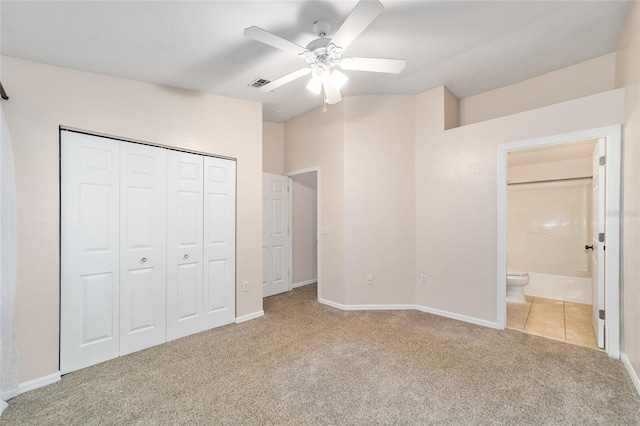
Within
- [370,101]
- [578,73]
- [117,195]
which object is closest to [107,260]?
[117,195]

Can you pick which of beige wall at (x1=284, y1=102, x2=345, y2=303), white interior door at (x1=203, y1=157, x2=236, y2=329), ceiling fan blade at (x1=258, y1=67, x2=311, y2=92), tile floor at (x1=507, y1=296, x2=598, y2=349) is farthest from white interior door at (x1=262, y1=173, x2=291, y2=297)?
tile floor at (x1=507, y1=296, x2=598, y2=349)

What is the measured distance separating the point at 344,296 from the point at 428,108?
2.68 meters

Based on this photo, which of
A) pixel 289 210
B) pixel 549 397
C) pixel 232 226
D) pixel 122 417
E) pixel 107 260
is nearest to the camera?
pixel 122 417

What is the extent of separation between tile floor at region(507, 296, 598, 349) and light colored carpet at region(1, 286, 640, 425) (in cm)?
26

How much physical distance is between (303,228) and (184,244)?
7.70 ft

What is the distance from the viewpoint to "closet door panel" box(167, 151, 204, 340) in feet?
9.48

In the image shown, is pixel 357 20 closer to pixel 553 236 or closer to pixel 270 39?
pixel 270 39

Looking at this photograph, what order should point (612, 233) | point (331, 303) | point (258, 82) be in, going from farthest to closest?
point (331, 303) → point (258, 82) → point (612, 233)

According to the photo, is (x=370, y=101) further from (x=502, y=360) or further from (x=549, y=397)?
(x=549, y=397)

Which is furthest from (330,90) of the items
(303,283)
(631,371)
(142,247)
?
(303,283)

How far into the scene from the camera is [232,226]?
11.0ft

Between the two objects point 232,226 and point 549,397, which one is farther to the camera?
point 232,226

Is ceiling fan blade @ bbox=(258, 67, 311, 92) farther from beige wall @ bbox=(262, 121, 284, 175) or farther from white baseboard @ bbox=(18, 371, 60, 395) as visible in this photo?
white baseboard @ bbox=(18, 371, 60, 395)

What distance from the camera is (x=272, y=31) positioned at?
7.16 ft
